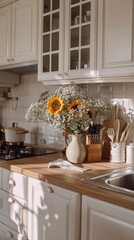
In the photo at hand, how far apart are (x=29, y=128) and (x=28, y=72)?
22.2 inches

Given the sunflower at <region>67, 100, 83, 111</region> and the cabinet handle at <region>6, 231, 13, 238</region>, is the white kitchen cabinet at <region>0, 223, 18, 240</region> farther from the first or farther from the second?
the sunflower at <region>67, 100, 83, 111</region>

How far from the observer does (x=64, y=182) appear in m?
1.50

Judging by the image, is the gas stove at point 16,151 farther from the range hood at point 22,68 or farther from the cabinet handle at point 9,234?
the range hood at point 22,68

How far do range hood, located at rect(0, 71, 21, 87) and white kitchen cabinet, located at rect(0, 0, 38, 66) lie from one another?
21 centimetres

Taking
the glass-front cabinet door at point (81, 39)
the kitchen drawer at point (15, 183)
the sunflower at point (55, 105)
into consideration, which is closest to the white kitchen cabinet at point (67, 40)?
the glass-front cabinet door at point (81, 39)

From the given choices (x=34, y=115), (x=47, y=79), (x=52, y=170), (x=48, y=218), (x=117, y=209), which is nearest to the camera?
(x=117, y=209)

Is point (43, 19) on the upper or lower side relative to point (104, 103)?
upper

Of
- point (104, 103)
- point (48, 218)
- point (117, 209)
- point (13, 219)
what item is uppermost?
point (104, 103)

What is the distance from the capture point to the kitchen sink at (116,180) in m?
1.38

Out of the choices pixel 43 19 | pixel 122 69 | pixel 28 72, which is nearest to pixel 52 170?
pixel 122 69

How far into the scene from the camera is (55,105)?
189 cm

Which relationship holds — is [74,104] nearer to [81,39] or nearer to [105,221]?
[81,39]

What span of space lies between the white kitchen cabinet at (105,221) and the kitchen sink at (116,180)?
9cm

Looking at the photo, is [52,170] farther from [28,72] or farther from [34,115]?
[28,72]
